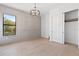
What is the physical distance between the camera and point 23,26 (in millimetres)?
7949

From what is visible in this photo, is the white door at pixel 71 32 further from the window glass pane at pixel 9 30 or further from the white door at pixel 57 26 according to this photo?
the window glass pane at pixel 9 30

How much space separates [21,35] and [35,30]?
7.26ft

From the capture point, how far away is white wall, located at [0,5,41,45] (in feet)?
20.0

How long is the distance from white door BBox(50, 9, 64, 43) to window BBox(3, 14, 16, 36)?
3037 mm

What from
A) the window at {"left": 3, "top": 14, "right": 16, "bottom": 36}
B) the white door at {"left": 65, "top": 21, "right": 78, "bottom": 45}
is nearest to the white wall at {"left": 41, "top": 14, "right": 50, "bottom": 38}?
the white door at {"left": 65, "top": 21, "right": 78, "bottom": 45}

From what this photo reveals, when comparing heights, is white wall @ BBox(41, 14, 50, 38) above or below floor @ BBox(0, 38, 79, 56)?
above

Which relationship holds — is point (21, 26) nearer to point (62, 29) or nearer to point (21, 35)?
point (21, 35)

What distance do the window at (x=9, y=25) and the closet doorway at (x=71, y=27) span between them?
3.86 metres

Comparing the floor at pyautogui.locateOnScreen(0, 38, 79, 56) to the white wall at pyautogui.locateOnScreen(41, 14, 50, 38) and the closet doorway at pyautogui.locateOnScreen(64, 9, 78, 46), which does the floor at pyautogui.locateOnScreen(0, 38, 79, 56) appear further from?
the white wall at pyautogui.locateOnScreen(41, 14, 50, 38)

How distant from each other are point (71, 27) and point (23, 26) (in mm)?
4012

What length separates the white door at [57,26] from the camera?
6336 millimetres

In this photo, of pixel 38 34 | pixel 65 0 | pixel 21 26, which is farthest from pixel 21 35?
pixel 65 0

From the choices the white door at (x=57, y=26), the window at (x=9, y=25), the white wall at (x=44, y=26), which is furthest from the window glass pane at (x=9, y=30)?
the white wall at (x=44, y=26)

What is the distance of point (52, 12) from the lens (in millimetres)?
7223
